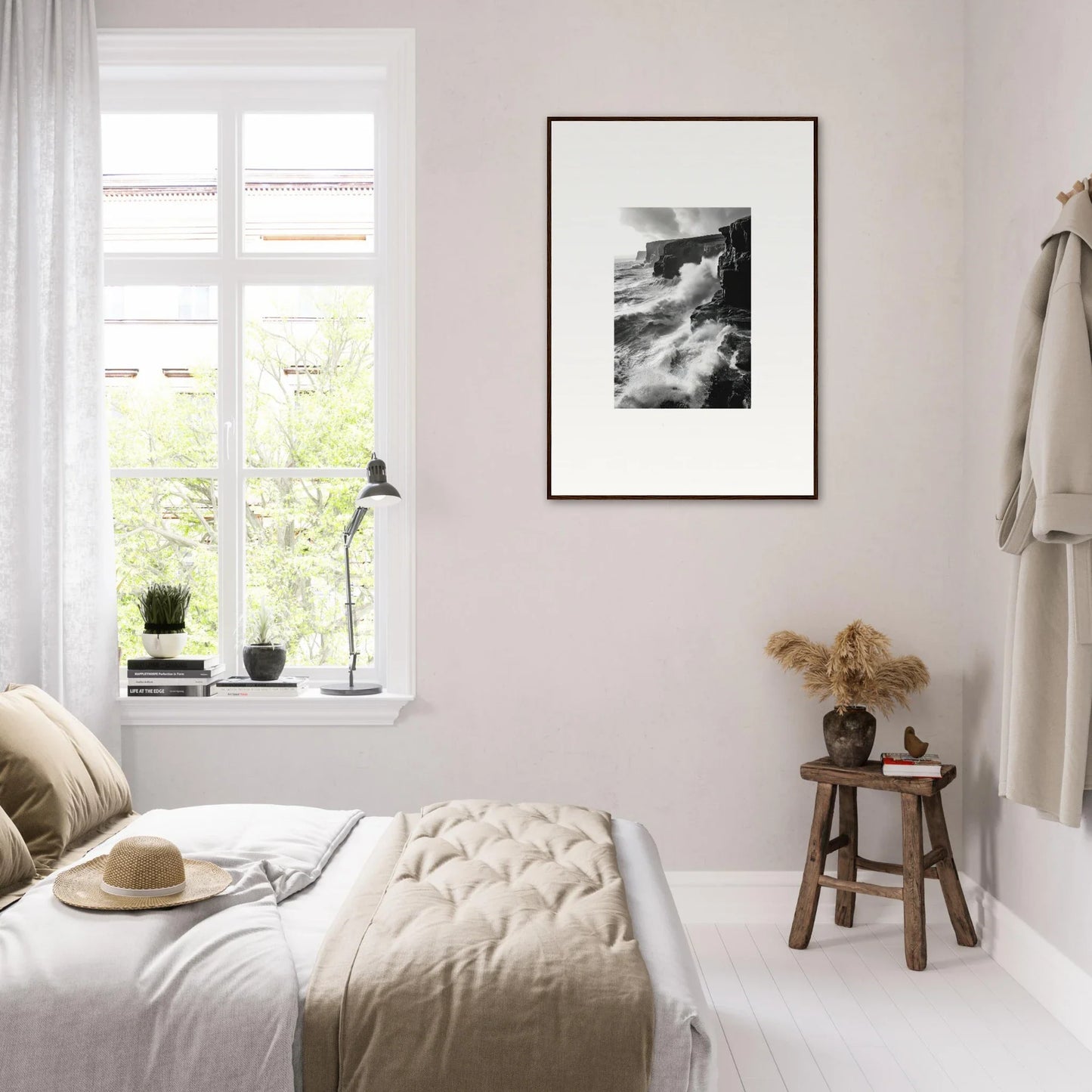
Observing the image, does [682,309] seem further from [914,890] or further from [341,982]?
[341,982]

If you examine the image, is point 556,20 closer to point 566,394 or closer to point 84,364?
point 566,394

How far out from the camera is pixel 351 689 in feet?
10.3

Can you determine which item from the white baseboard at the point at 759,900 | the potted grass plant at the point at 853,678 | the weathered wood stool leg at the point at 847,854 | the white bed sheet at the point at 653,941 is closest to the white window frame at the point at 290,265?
Result: the white bed sheet at the point at 653,941

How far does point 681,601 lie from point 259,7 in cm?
225

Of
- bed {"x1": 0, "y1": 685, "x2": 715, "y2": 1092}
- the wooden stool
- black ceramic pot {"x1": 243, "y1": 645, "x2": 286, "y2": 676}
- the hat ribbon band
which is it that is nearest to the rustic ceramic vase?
black ceramic pot {"x1": 243, "y1": 645, "x2": 286, "y2": 676}

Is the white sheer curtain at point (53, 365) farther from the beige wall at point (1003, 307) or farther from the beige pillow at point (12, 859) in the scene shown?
the beige wall at point (1003, 307)

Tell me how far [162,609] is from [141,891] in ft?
5.20

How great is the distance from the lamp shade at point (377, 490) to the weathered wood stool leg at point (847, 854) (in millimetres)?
1554

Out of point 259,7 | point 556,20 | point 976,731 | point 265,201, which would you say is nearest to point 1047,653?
point 976,731

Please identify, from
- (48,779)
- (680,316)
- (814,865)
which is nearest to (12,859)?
(48,779)

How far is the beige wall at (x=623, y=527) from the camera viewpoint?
309 centimetres

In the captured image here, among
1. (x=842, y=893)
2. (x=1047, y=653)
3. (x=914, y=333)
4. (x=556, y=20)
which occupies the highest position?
(x=556, y=20)

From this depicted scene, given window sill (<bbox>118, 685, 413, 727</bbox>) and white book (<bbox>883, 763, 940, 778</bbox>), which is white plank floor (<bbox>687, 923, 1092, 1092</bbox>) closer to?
white book (<bbox>883, 763, 940, 778</bbox>)

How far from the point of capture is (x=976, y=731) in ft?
9.87
